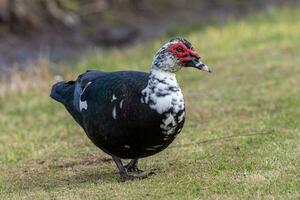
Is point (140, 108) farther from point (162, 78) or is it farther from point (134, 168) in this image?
point (134, 168)

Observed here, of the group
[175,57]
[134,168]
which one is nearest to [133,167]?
[134,168]

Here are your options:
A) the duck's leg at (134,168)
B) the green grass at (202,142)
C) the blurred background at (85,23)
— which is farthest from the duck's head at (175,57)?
the blurred background at (85,23)

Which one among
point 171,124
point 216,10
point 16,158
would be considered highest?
point 216,10

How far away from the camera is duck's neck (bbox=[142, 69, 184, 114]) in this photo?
602 cm

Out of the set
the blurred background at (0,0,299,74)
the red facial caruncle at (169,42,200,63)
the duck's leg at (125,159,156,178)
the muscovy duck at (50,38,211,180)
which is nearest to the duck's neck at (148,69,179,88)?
the muscovy duck at (50,38,211,180)

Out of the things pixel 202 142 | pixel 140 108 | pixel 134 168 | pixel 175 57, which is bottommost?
pixel 134 168

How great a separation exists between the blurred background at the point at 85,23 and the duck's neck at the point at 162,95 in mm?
8629

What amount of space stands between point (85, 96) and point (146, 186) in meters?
0.98

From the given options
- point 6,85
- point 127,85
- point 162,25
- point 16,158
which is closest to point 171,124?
point 127,85

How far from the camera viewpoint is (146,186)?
20.3 ft

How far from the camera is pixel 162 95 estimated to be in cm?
604

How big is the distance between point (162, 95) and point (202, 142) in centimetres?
188

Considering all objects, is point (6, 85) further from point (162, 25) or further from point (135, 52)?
point (162, 25)

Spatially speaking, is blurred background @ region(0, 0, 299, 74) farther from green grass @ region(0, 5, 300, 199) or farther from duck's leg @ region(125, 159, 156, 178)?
duck's leg @ region(125, 159, 156, 178)
